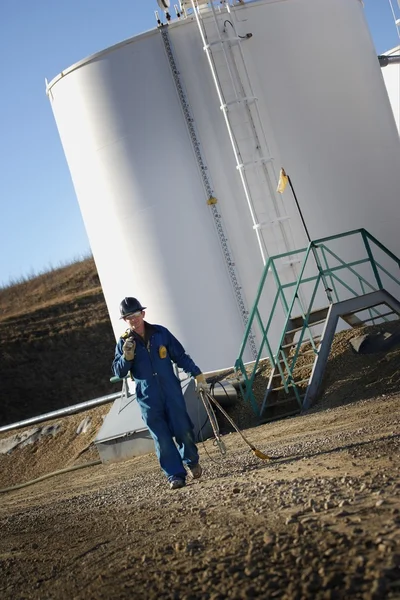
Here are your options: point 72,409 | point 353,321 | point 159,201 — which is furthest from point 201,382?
point 72,409

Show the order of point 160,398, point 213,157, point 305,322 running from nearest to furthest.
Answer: point 160,398
point 305,322
point 213,157

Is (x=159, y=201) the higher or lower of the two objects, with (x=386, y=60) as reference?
lower

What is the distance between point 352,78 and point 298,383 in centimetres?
679

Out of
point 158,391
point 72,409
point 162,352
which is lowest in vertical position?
point 72,409

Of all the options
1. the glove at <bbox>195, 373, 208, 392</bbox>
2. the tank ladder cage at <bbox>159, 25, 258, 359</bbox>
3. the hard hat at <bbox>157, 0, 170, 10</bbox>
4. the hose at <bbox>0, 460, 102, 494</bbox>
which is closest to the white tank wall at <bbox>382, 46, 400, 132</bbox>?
the hard hat at <bbox>157, 0, 170, 10</bbox>

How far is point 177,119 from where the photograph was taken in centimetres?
1780

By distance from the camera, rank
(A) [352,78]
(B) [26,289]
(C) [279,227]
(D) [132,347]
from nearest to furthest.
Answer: (D) [132,347] < (C) [279,227] < (A) [352,78] < (B) [26,289]

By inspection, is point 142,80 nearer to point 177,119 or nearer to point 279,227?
point 177,119

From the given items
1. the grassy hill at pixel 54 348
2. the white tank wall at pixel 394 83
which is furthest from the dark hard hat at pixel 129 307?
the grassy hill at pixel 54 348

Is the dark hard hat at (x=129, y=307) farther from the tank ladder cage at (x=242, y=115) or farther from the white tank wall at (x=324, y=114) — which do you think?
the white tank wall at (x=324, y=114)

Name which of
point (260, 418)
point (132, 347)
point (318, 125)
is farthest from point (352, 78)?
point (132, 347)

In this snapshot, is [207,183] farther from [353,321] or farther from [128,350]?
[128,350]

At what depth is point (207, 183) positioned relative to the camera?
17734 millimetres

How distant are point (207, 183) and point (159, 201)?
0.93 metres
